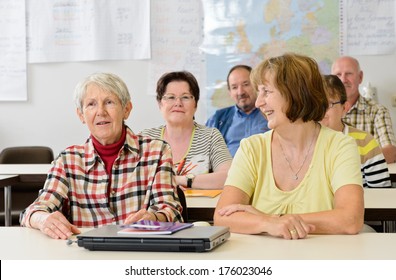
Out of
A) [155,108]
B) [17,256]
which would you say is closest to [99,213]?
[17,256]

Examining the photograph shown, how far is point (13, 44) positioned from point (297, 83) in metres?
4.44

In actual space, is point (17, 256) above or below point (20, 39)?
below

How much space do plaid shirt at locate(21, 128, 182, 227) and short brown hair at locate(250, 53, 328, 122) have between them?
21.7 inches

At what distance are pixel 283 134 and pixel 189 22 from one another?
12.3 feet

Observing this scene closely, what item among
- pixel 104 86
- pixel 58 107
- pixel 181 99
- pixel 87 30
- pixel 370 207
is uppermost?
pixel 87 30

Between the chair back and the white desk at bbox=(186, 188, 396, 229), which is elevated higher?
the white desk at bbox=(186, 188, 396, 229)

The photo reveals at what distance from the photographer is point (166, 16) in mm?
6398

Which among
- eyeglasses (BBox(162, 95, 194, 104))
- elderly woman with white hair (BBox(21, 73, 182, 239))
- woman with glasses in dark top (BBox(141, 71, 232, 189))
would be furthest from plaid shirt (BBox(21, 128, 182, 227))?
eyeglasses (BBox(162, 95, 194, 104))

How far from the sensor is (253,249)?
2.15 m

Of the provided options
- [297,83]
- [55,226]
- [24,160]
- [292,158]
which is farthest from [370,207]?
[24,160]

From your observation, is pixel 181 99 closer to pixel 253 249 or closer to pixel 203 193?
pixel 203 193

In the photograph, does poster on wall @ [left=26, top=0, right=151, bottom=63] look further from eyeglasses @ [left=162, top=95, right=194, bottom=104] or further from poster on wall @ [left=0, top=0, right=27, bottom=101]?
eyeglasses @ [left=162, top=95, right=194, bottom=104]

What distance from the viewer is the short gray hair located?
2830 mm
